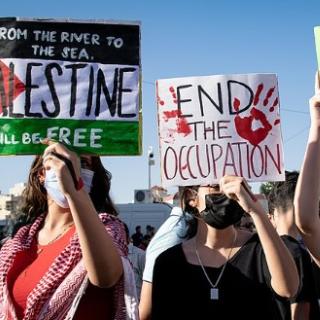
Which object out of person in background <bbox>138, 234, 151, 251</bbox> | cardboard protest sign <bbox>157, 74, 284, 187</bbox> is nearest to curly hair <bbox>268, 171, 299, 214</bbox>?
cardboard protest sign <bbox>157, 74, 284, 187</bbox>

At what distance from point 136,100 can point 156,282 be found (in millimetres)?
869

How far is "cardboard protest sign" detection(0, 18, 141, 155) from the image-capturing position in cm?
Result: 314

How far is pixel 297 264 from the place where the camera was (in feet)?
11.7

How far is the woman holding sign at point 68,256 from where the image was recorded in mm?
2381

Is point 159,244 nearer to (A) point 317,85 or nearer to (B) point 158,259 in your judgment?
(B) point 158,259

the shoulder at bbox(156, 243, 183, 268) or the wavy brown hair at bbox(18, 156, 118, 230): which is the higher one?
the wavy brown hair at bbox(18, 156, 118, 230)

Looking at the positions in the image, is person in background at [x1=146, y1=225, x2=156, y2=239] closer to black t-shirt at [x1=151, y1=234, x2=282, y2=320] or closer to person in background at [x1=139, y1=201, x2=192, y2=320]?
person in background at [x1=139, y1=201, x2=192, y2=320]

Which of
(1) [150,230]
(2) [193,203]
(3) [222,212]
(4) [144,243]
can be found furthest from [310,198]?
(1) [150,230]

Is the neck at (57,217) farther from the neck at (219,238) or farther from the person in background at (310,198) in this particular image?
the person in background at (310,198)

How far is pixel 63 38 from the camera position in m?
3.30

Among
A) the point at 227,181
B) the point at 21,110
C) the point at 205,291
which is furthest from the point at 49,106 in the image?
the point at 205,291

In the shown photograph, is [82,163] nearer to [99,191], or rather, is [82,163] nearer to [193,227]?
[99,191]

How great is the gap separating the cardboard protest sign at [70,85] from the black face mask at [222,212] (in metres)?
0.45

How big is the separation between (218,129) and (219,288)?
2.93 ft
